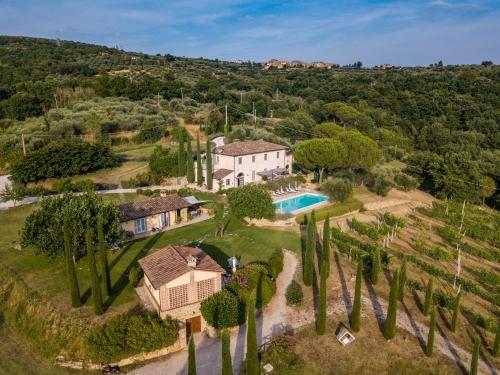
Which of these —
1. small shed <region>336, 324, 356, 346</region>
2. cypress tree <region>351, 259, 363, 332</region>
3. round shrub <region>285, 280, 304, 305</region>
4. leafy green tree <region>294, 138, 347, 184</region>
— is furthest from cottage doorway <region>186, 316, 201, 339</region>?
leafy green tree <region>294, 138, 347, 184</region>

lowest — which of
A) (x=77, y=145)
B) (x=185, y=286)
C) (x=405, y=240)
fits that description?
(x=405, y=240)

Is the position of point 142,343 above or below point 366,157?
below

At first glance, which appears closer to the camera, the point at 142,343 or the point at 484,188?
the point at 142,343

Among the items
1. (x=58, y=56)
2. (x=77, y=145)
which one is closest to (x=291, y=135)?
(x=77, y=145)

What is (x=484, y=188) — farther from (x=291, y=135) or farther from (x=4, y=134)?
(x=4, y=134)

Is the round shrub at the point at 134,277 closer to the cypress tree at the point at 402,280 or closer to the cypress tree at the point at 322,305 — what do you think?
the cypress tree at the point at 322,305
